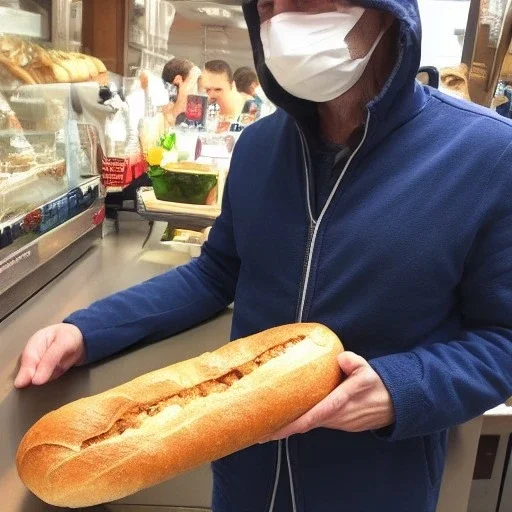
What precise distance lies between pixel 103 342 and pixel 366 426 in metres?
0.41

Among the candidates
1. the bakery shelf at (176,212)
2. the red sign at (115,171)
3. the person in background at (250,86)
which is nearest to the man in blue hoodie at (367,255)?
the bakery shelf at (176,212)

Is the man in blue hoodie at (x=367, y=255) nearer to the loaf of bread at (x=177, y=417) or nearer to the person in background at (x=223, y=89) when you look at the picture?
the loaf of bread at (x=177, y=417)

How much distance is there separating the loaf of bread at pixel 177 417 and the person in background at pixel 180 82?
58.0 inches

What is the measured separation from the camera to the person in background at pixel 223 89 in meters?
2.00

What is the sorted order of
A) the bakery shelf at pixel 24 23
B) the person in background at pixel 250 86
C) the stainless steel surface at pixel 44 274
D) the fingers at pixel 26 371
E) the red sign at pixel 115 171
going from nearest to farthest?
the fingers at pixel 26 371 < the stainless steel surface at pixel 44 274 < the bakery shelf at pixel 24 23 < the red sign at pixel 115 171 < the person in background at pixel 250 86

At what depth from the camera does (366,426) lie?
629 millimetres

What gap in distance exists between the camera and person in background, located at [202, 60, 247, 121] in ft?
6.56

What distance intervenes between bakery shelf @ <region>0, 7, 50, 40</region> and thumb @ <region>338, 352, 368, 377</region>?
96 centimetres

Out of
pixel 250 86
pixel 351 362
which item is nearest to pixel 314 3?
pixel 351 362

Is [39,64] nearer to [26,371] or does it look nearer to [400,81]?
[26,371]

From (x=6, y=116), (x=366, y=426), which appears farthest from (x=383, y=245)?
(x=6, y=116)

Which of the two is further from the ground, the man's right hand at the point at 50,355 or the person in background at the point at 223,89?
the person in background at the point at 223,89

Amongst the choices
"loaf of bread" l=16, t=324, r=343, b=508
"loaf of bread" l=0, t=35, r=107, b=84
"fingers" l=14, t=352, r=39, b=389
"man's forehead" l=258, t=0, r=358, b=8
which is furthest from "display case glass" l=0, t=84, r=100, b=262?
"man's forehead" l=258, t=0, r=358, b=8

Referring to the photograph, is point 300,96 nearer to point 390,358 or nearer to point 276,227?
point 276,227
